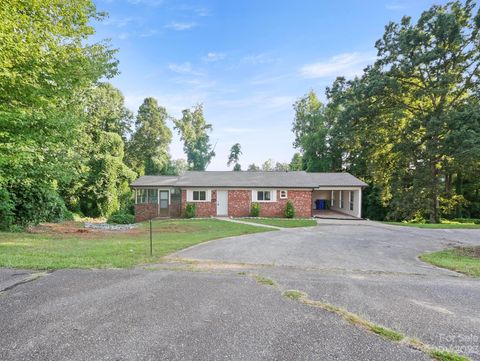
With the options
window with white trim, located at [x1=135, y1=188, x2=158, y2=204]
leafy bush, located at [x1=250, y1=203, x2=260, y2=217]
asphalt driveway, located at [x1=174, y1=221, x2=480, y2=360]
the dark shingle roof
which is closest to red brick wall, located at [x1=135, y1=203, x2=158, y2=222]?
window with white trim, located at [x1=135, y1=188, x2=158, y2=204]

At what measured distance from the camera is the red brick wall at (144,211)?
832 inches

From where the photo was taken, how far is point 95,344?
286cm

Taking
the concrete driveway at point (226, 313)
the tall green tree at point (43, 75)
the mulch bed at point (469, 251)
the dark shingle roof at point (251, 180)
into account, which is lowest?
the mulch bed at point (469, 251)

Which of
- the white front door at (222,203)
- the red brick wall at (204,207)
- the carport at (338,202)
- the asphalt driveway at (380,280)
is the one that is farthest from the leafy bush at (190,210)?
the carport at (338,202)

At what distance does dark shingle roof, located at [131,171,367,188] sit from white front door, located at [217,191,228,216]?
81 centimetres

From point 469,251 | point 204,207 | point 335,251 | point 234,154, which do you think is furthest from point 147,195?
point 234,154

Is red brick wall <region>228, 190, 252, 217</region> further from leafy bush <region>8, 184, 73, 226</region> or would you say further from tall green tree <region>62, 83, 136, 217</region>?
tall green tree <region>62, 83, 136, 217</region>

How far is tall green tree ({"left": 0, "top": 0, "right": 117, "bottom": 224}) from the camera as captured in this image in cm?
671

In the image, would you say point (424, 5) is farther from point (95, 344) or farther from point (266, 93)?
point (95, 344)


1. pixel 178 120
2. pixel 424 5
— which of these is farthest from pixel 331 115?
pixel 178 120

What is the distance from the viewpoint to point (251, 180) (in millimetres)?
21703

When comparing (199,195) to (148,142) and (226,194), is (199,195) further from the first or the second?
(148,142)

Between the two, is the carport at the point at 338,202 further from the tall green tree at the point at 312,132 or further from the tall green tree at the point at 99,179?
Answer: the tall green tree at the point at 99,179

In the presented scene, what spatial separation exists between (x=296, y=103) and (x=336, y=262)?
36.2m
